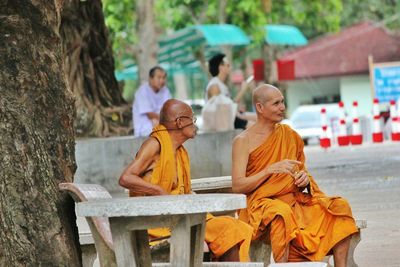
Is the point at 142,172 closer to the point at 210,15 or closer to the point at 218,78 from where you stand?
the point at 218,78

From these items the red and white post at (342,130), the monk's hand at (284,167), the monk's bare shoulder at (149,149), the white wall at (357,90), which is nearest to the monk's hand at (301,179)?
the monk's hand at (284,167)

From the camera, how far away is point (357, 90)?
49.9 metres

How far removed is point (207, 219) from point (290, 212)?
30.7 inches

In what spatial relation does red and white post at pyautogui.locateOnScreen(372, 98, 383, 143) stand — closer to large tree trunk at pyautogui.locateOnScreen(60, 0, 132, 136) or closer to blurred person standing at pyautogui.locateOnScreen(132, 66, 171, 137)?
large tree trunk at pyautogui.locateOnScreen(60, 0, 132, 136)

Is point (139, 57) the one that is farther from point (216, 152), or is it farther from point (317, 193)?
point (317, 193)

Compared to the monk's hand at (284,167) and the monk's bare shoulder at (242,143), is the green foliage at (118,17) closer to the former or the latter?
the monk's bare shoulder at (242,143)

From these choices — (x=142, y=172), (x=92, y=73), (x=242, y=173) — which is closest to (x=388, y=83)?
(x=92, y=73)

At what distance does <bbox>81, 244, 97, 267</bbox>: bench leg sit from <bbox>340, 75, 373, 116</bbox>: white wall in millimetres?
42431

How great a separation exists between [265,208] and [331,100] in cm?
4706

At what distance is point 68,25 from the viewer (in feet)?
55.3

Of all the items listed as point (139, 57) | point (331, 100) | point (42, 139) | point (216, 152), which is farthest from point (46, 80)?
point (331, 100)

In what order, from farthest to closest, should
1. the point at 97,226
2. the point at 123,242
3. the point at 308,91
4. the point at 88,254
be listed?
the point at 308,91, the point at 88,254, the point at 97,226, the point at 123,242

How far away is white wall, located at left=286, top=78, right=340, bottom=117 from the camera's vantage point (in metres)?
53.9

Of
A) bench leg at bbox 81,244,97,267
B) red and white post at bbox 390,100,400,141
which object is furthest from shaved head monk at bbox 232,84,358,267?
red and white post at bbox 390,100,400,141
